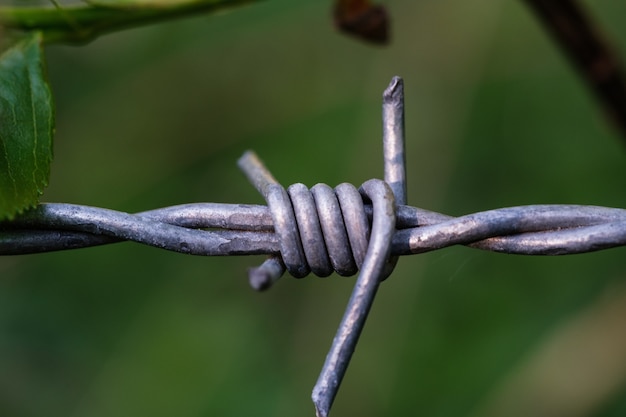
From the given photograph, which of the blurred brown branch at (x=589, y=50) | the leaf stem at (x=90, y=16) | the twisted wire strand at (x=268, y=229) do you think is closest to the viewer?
the twisted wire strand at (x=268, y=229)

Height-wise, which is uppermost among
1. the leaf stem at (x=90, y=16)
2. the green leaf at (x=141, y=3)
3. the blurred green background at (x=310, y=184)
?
the green leaf at (x=141, y=3)

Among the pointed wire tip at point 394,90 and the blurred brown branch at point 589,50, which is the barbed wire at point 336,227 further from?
the blurred brown branch at point 589,50

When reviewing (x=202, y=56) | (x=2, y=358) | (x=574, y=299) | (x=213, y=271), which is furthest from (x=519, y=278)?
(x=2, y=358)

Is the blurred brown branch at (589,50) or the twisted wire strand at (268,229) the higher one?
the blurred brown branch at (589,50)

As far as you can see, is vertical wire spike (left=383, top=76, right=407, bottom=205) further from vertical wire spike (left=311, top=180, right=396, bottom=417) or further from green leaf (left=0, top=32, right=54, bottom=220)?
green leaf (left=0, top=32, right=54, bottom=220)

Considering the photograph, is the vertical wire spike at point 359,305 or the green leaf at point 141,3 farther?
the green leaf at point 141,3

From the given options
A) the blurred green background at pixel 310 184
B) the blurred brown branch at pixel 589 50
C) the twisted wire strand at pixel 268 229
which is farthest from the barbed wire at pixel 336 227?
the blurred green background at pixel 310 184

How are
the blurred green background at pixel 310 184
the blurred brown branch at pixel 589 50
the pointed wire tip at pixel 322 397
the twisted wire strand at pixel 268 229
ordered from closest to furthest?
the pointed wire tip at pixel 322 397 < the twisted wire strand at pixel 268 229 < the blurred brown branch at pixel 589 50 < the blurred green background at pixel 310 184

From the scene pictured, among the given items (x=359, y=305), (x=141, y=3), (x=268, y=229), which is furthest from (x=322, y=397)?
(x=141, y=3)
